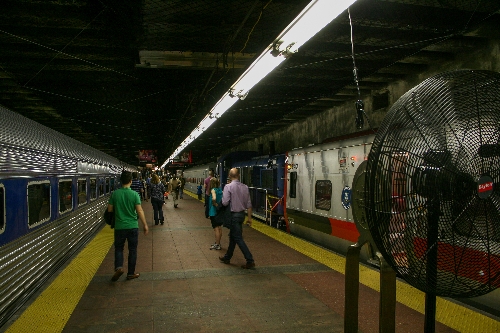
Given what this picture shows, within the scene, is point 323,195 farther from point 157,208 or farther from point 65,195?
point 157,208

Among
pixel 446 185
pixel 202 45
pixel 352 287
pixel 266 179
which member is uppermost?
pixel 202 45

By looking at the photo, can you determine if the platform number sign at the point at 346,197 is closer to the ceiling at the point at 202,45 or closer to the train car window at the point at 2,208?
the ceiling at the point at 202,45

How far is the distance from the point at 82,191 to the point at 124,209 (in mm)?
5077

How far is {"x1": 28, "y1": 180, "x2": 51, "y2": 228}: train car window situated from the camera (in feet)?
20.1

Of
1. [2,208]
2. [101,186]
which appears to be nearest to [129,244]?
[2,208]

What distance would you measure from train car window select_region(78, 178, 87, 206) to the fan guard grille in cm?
992

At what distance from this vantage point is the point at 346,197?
8.68 meters

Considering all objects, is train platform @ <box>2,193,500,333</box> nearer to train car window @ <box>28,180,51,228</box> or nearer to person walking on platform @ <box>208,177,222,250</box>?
person walking on platform @ <box>208,177,222,250</box>

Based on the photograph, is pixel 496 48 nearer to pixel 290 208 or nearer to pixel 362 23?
pixel 362 23

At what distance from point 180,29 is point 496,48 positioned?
558 cm

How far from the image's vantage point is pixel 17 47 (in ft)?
25.3

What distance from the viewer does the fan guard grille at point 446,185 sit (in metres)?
1.98

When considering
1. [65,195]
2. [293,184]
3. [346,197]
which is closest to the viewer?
[346,197]

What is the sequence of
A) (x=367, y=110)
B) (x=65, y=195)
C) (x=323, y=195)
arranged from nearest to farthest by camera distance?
(x=65, y=195)
(x=323, y=195)
(x=367, y=110)
